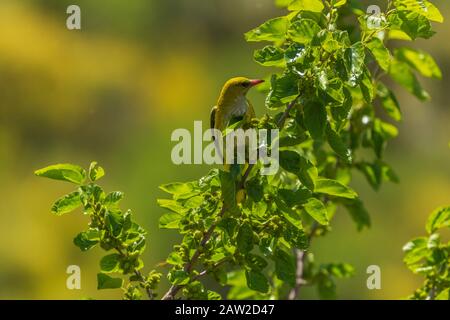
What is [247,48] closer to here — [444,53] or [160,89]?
[160,89]

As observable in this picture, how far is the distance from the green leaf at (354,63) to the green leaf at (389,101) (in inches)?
29.1

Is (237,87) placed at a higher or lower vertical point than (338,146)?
higher

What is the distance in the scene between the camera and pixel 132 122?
297 inches

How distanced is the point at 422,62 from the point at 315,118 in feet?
2.68

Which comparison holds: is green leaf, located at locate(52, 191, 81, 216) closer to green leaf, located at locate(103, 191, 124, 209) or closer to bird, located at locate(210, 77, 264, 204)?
green leaf, located at locate(103, 191, 124, 209)

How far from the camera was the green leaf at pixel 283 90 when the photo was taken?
63.3 inches

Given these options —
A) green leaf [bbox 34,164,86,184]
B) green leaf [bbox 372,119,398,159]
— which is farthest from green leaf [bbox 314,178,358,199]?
green leaf [bbox 372,119,398,159]

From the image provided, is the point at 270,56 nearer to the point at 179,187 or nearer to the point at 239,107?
the point at 179,187

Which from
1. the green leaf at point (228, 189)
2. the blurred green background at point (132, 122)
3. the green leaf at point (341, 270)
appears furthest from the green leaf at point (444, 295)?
the blurred green background at point (132, 122)

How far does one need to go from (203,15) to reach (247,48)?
1.08 m

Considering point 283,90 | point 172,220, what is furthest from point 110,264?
point 283,90

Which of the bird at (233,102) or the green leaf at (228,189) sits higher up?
the bird at (233,102)

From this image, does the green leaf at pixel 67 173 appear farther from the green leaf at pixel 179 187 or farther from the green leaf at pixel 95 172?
the green leaf at pixel 179 187
